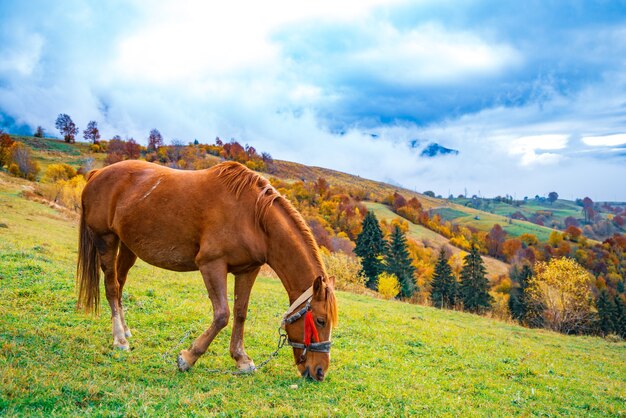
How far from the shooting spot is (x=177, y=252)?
6184 millimetres

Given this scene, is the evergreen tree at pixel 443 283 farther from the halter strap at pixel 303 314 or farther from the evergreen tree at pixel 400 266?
the halter strap at pixel 303 314

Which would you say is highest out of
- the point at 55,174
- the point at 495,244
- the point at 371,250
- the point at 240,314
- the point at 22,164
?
the point at 22,164

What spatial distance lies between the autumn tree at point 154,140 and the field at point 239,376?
128 metres

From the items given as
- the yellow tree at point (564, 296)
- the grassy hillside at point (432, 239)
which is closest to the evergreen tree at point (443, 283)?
the yellow tree at point (564, 296)

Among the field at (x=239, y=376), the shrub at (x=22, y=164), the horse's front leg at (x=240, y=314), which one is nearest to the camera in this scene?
the field at (x=239, y=376)

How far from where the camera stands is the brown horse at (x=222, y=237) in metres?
5.75

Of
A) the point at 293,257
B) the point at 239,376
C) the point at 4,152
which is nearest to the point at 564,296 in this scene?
the point at 293,257

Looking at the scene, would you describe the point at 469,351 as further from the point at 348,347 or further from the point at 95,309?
the point at 95,309

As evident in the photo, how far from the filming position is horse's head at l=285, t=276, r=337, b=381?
5.55 meters

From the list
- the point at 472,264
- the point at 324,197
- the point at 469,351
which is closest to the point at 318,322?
the point at 469,351

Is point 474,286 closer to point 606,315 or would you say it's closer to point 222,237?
point 606,315

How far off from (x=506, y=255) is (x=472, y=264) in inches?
2953

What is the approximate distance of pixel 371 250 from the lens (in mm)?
67438

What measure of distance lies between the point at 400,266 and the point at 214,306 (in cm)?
6334
